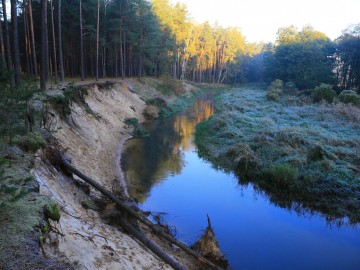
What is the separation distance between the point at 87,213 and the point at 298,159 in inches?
391

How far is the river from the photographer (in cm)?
812

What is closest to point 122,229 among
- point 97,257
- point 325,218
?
point 97,257

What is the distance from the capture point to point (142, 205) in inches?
416

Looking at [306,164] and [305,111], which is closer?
[306,164]

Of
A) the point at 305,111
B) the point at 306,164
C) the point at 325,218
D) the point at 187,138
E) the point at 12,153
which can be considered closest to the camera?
the point at 12,153

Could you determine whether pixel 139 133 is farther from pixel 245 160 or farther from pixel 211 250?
pixel 211 250

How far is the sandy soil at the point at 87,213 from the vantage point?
192 inches

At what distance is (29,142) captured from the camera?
7648 mm

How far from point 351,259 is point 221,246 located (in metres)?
3.63

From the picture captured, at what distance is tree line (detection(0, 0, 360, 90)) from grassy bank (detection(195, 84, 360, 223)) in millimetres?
11209

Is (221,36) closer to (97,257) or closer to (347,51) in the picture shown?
(347,51)

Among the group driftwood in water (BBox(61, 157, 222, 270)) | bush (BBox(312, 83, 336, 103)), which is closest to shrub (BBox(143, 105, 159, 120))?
bush (BBox(312, 83, 336, 103))

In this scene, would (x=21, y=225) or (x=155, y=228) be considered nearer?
(x=21, y=225)

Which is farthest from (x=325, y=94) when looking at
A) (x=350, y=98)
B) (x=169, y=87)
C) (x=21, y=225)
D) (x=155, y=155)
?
(x=21, y=225)
